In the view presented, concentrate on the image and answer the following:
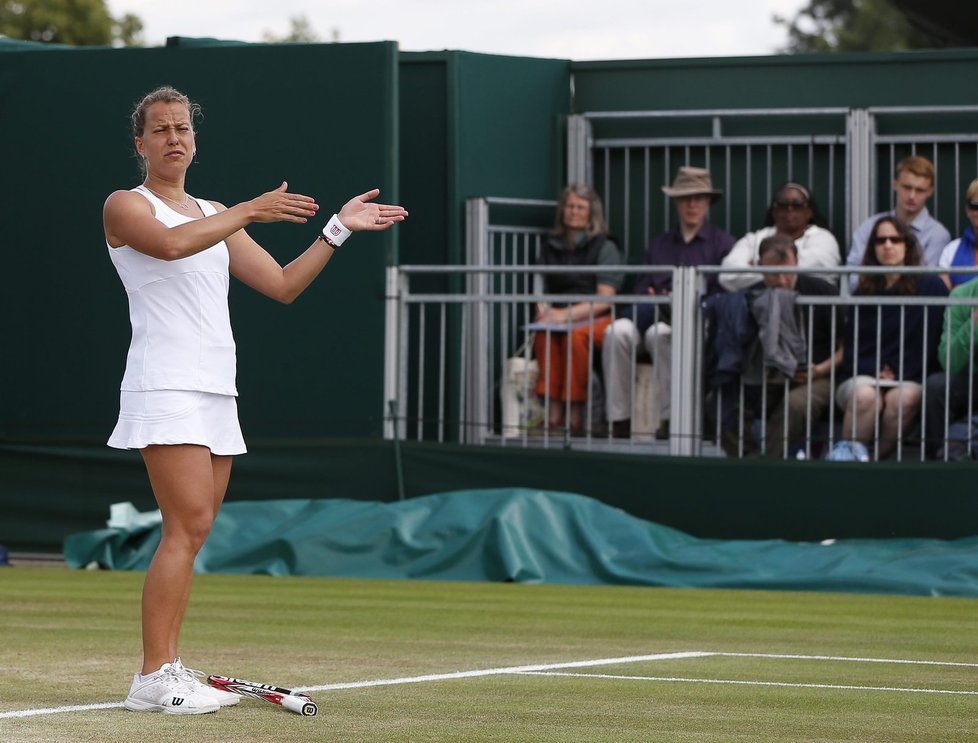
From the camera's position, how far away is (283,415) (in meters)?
13.9

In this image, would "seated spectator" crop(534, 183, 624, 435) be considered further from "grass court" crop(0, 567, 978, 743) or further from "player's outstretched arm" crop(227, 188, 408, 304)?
"player's outstretched arm" crop(227, 188, 408, 304)

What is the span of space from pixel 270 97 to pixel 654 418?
3.48m

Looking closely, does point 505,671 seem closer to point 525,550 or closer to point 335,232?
point 335,232

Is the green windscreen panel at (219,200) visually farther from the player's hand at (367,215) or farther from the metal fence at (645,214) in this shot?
the player's hand at (367,215)

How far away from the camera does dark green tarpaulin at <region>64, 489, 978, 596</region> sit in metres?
11.5

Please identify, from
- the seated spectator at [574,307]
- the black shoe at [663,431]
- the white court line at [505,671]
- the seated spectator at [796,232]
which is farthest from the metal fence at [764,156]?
the white court line at [505,671]

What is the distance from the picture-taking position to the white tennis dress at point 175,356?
600 centimetres

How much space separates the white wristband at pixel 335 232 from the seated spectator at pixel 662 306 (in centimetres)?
666

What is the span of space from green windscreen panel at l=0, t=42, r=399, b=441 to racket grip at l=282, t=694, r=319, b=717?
7832mm

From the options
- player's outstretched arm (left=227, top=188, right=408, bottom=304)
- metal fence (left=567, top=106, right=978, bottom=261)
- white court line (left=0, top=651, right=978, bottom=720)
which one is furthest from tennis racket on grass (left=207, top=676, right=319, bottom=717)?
metal fence (left=567, top=106, right=978, bottom=261)

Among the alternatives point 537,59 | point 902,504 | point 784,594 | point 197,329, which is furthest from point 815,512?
point 197,329

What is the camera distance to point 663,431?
43.2ft

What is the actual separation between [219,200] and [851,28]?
165 ft

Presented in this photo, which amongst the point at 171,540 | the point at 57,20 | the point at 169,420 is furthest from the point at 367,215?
the point at 57,20
